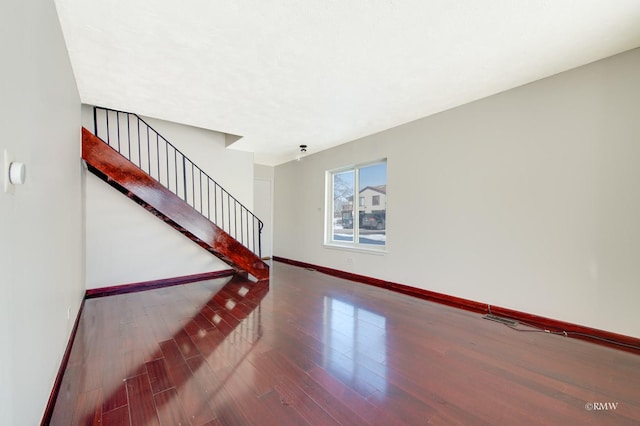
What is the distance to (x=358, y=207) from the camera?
5023 mm

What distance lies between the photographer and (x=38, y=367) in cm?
136

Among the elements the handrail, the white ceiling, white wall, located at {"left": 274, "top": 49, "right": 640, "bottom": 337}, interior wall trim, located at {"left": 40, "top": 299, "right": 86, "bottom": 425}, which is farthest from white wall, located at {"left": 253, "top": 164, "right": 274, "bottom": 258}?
interior wall trim, located at {"left": 40, "top": 299, "right": 86, "bottom": 425}

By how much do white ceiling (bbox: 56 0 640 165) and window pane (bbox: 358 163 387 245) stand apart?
54.6 inches

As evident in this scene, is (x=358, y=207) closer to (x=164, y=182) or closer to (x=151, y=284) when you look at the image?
(x=164, y=182)

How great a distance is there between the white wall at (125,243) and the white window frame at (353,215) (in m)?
2.70

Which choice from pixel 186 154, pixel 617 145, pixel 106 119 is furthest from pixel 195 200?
pixel 617 145

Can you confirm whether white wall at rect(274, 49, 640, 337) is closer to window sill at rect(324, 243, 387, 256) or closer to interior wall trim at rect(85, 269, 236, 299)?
window sill at rect(324, 243, 387, 256)

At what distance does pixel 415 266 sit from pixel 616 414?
240 cm

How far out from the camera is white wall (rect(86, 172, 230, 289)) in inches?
148

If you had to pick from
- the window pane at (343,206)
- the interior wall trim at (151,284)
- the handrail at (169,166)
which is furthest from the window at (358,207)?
the interior wall trim at (151,284)

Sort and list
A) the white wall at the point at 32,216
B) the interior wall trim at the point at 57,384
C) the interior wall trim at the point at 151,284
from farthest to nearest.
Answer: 1. the interior wall trim at the point at 151,284
2. the interior wall trim at the point at 57,384
3. the white wall at the point at 32,216

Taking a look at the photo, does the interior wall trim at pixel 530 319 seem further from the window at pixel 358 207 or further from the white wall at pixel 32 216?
the white wall at pixel 32 216

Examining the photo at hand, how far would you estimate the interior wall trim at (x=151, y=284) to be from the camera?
3709 mm

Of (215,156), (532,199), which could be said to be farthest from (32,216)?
(532,199)
